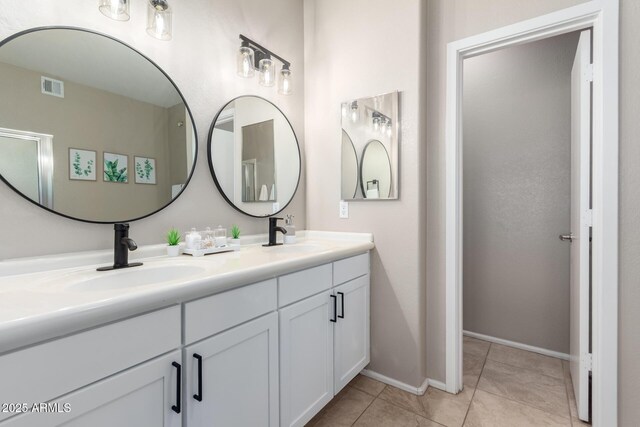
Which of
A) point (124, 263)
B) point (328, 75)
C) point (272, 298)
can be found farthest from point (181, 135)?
point (328, 75)

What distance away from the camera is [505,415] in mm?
1651

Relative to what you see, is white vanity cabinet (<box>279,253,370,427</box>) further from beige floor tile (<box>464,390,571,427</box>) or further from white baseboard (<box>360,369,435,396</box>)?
beige floor tile (<box>464,390,571,427</box>)

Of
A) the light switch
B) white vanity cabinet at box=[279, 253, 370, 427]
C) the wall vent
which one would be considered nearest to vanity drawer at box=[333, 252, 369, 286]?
white vanity cabinet at box=[279, 253, 370, 427]

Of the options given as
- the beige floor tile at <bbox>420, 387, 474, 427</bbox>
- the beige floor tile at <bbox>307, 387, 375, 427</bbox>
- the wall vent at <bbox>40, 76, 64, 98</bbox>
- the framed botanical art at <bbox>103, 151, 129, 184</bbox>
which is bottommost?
the beige floor tile at <bbox>420, 387, 474, 427</bbox>

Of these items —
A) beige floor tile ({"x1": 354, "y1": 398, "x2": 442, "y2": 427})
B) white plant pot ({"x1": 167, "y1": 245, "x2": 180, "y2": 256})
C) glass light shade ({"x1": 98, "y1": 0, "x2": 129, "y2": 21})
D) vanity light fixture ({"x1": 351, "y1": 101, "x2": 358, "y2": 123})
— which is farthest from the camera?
vanity light fixture ({"x1": 351, "y1": 101, "x2": 358, "y2": 123})

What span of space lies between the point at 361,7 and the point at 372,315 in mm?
2038

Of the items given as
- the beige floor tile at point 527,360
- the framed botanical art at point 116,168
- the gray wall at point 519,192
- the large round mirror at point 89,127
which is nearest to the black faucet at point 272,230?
the large round mirror at point 89,127

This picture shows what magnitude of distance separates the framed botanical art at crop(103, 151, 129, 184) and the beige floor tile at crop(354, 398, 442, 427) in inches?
65.1

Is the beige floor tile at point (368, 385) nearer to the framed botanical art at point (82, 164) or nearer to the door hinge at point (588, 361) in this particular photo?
the door hinge at point (588, 361)

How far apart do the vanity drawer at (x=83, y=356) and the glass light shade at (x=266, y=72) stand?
1499 mm

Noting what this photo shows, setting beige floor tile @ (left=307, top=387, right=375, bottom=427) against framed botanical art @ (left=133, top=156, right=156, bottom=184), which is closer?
framed botanical art @ (left=133, top=156, right=156, bottom=184)

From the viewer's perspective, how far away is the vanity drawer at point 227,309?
0.96 metres

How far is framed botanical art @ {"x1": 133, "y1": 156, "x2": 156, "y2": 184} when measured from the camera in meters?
1.39

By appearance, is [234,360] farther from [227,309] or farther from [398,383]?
[398,383]
